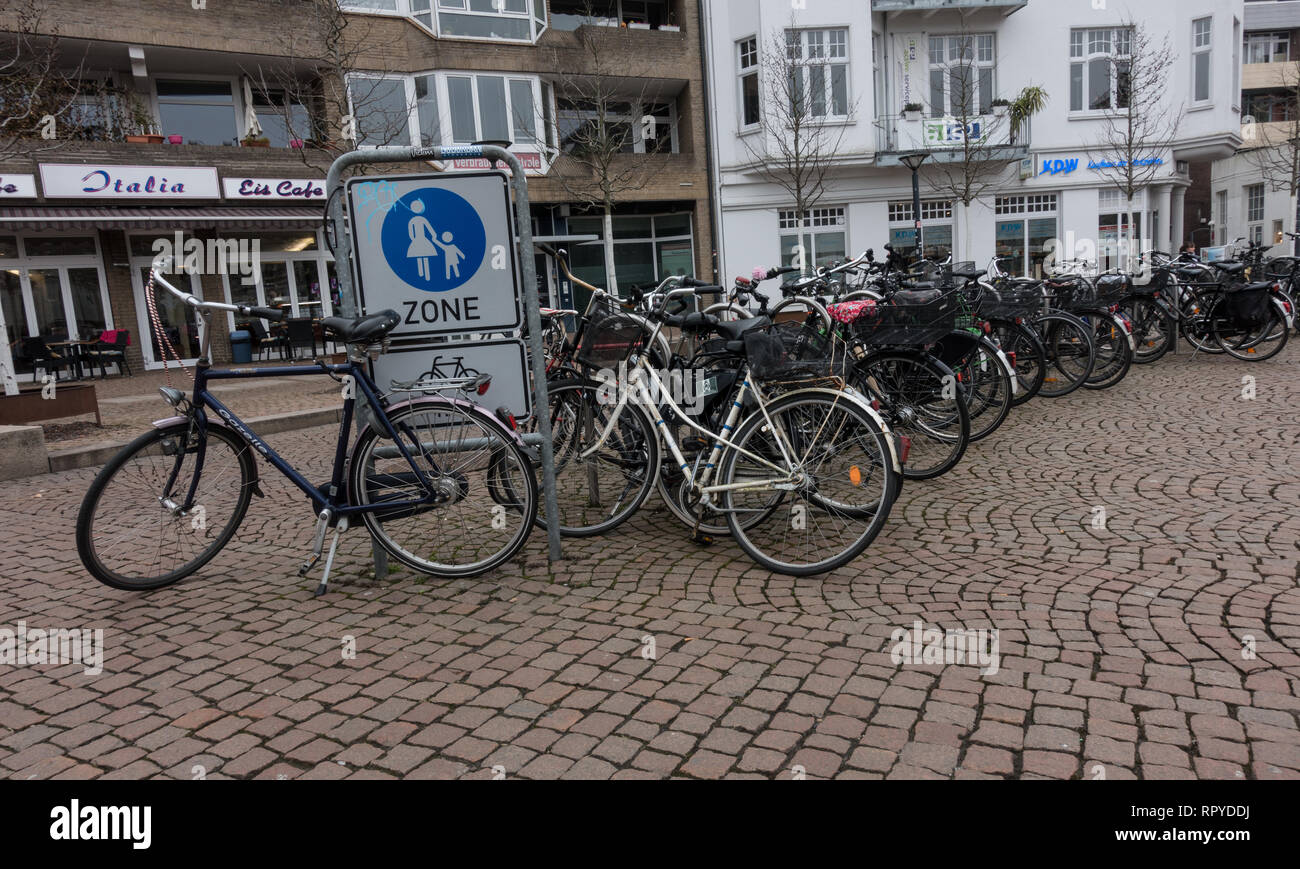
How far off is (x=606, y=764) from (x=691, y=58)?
24603mm

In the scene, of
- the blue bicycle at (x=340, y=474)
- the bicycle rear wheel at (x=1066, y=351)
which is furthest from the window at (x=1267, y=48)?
the blue bicycle at (x=340, y=474)

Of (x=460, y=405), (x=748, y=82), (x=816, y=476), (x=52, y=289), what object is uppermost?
(x=748, y=82)

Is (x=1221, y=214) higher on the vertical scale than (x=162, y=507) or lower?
higher

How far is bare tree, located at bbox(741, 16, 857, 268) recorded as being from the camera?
22203mm

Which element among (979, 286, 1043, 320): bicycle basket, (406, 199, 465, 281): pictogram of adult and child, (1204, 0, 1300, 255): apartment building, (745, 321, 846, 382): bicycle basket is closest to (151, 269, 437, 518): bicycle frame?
(406, 199, 465, 281): pictogram of adult and child

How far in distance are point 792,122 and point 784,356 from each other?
779 inches

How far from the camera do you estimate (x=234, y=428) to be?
420 cm

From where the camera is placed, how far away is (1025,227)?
25078 mm

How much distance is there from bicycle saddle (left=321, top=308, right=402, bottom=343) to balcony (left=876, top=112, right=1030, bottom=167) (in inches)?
856

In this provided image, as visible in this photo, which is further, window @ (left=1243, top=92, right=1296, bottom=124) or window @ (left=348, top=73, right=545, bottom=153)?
window @ (left=1243, top=92, right=1296, bottom=124)

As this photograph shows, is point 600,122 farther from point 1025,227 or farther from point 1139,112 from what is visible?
point 1139,112

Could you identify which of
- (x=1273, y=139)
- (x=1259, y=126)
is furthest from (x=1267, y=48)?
(x=1259, y=126)
